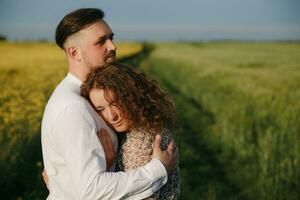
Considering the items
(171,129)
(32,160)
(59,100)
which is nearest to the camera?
(59,100)

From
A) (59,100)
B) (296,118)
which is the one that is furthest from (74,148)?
(296,118)

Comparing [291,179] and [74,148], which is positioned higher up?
[74,148]

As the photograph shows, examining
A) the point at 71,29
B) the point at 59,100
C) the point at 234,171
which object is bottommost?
the point at 234,171

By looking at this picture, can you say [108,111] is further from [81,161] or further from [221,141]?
[221,141]

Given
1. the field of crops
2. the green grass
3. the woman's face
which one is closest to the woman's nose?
the woman's face

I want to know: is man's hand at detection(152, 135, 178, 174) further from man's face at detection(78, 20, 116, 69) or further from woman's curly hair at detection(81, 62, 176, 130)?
man's face at detection(78, 20, 116, 69)

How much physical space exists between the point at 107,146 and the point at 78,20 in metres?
0.68

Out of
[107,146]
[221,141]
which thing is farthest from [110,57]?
[221,141]

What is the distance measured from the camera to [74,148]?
2.28 meters

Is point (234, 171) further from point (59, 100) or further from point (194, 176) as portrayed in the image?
point (59, 100)

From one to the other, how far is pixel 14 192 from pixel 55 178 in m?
2.84

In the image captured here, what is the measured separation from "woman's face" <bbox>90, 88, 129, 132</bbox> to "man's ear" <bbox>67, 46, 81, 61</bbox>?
0.94 feet

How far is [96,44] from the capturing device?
8.84 feet

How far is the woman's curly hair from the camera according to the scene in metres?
2.51
